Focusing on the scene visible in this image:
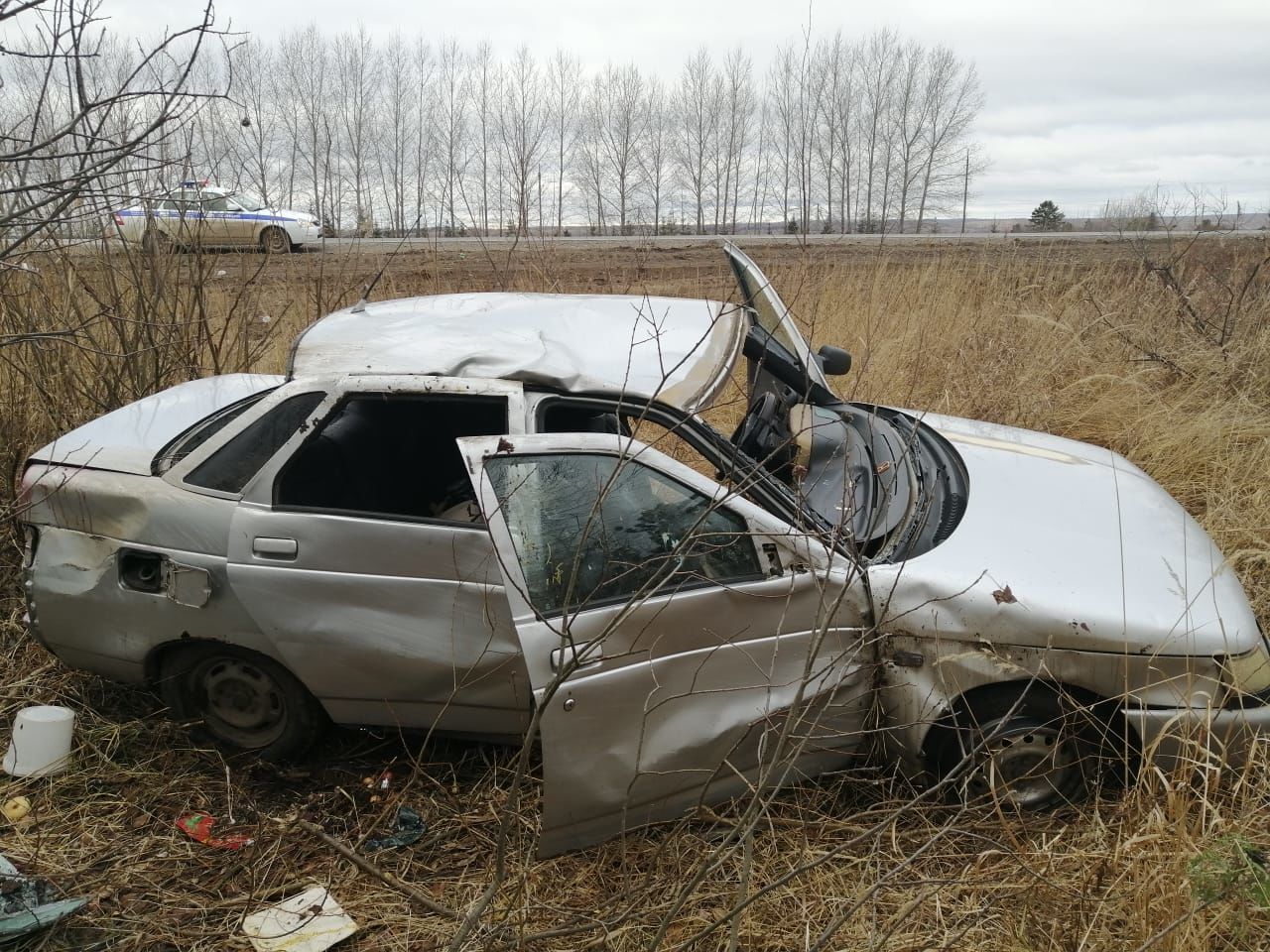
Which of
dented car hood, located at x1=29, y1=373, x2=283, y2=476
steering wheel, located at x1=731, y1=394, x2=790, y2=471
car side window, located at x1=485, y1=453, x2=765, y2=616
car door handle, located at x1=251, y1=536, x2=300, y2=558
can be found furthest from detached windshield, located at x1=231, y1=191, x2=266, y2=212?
car side window, located at x1=485, y1=453, x2=765, y2=616

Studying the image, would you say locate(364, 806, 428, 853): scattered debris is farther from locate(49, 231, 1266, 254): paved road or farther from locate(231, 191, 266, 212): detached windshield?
locate(231, 191, 266, 212): detached windshield

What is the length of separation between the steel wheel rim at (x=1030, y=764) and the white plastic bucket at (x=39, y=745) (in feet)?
10.6

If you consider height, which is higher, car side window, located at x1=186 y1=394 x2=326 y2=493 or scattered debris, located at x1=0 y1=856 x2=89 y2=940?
car side window, located at x1=186 y1=394 x2=326 y2=493

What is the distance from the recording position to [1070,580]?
2.82 m

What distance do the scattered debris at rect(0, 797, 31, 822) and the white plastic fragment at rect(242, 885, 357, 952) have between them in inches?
44.0

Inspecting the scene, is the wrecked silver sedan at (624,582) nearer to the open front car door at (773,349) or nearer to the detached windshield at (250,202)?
the open front car door at (773,349)

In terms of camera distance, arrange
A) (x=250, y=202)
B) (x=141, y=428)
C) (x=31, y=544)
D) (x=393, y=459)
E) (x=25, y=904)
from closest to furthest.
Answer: (x=25, y=904)
(x=31, y=544)
(x=141, y=428)
(x=393, y=459)
(x=250, y=202)

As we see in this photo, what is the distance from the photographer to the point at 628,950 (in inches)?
98.4

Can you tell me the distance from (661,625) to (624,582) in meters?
0.17

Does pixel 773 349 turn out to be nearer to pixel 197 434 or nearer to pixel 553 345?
pixel 553 345

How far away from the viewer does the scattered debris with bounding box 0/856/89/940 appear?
253 cm

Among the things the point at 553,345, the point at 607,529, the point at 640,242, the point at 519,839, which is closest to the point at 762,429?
the point at 553,345

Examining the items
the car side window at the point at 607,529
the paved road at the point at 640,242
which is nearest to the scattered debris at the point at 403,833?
the car side window at the point at 607,529

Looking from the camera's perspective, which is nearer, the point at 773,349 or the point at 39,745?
the point at 39,745
